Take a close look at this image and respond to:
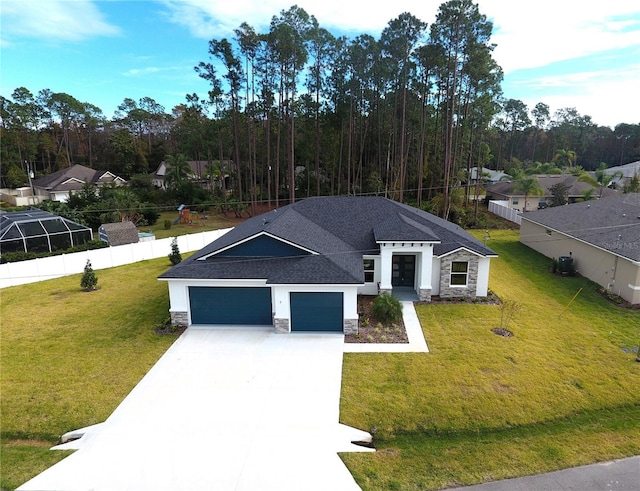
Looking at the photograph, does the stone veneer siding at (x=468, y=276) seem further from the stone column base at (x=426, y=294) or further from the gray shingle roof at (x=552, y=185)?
the gray shingle roof at (x=552, y=185)

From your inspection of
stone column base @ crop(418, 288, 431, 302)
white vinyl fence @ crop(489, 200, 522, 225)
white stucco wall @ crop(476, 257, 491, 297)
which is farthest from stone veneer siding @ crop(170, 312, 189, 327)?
white vinyl fence @ crop(489, 200, 522, 225)

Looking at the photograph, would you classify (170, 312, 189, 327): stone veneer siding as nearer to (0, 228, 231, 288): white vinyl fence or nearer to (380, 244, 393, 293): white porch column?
(380, 244, 393, 293): white porch column

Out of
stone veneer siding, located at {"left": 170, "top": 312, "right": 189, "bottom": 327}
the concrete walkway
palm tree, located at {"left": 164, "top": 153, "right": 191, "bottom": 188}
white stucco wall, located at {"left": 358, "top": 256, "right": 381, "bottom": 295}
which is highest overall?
palm tree, located at {"left": 164, "top": 153, "right": 191, "bottom": 188}

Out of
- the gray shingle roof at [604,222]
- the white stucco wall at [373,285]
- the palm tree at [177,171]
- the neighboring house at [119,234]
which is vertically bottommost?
the white stucco wall at [373,285]

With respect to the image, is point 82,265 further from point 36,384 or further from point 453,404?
point 453,404

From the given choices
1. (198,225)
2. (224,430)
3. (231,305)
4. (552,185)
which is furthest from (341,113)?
(224,430)

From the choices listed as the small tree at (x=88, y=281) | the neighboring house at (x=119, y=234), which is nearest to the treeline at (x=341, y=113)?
the neighboring house at (x=119, y=234)

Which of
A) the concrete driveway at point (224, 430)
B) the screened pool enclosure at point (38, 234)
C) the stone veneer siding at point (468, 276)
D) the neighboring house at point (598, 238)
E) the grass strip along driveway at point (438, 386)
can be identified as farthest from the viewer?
the screened pool enclosure at point (38, 234)
